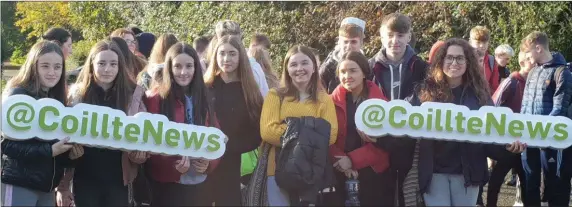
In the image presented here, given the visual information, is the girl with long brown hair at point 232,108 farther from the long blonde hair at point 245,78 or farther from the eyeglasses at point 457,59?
the eyeglasses at point 457,59

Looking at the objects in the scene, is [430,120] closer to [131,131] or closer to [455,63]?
→ [455,63]

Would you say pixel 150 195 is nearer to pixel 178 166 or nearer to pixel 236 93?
pixel 178 166

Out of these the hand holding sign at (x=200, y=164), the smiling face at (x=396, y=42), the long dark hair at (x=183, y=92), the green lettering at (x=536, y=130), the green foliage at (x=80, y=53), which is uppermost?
the green foliage at (x=80, y=53)

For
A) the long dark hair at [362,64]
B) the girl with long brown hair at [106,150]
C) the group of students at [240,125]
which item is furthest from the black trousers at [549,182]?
the girl with long brown hair at [106,150]

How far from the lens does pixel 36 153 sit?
4.71 metres

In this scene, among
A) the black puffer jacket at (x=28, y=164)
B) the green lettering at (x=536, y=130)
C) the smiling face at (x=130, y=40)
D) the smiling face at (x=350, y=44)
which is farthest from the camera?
the smiling face at (x=130, y=40)

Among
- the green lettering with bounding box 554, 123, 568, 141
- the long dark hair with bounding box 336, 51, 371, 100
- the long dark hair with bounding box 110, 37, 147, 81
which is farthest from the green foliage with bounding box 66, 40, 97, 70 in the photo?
the green lettering with bounding box 554, 123, 568, 141

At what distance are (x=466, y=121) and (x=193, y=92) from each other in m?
1.89

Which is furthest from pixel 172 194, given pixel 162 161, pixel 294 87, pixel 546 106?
pixel 546 106

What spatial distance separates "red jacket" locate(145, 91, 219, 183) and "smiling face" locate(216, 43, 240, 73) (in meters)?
0.47

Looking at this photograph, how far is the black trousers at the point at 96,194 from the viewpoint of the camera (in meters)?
4.89

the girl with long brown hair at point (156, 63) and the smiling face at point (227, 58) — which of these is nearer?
the smiling face at point (227, 58)

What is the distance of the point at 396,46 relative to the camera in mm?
5660

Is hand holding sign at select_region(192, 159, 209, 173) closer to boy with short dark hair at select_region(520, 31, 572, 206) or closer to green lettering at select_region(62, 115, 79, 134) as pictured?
green lettering at select_region(62, 115, 79, 134)
